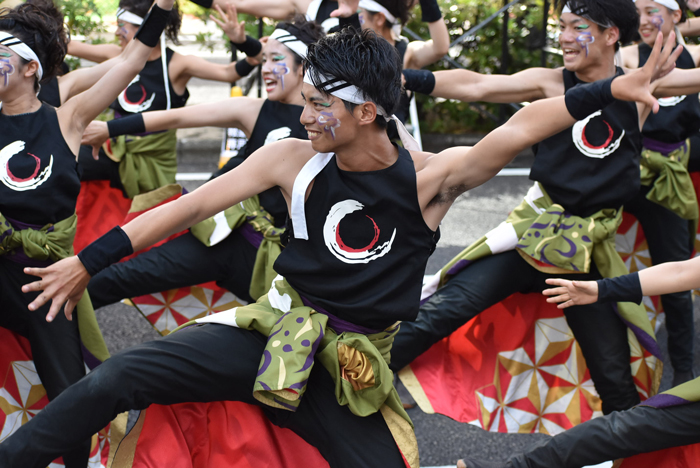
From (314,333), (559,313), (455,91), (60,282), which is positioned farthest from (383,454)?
(455,91)

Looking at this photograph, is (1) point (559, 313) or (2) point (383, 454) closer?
(2) point (383, 454)

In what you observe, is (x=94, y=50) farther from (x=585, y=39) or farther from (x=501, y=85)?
(x=585, y=39)

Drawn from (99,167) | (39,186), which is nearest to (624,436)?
(39,186)

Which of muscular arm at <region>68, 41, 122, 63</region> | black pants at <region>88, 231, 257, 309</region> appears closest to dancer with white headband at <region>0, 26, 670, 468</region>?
black pants at <region>88, 231, 257, 309</region>

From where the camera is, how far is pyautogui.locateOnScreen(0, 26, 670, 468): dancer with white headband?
8.82ft

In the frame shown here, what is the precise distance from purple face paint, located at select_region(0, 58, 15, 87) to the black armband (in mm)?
2465

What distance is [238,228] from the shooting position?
4.01m

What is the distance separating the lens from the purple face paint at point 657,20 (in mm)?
4449

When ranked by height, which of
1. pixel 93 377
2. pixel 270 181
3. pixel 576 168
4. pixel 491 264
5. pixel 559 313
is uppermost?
pixel 270 181

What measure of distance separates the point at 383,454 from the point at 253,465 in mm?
502

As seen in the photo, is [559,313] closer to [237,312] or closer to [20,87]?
[237,312]

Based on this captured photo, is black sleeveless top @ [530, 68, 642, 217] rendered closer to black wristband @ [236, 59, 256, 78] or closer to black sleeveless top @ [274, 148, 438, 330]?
black sleeveless top @ [274, 148, 438, 330]

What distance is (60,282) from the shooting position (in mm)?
2666

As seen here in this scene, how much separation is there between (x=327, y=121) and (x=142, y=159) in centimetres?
249
